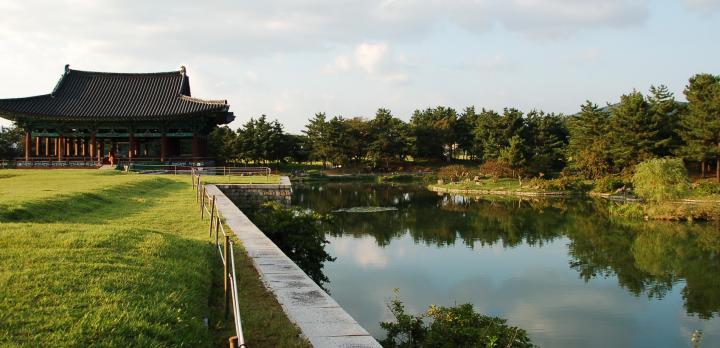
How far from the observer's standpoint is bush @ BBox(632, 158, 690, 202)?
2919cm

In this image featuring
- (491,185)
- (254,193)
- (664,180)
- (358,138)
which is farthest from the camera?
(358,138)

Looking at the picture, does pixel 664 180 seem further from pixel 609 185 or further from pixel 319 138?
pixel 319 138

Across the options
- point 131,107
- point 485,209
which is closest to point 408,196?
point 485,209

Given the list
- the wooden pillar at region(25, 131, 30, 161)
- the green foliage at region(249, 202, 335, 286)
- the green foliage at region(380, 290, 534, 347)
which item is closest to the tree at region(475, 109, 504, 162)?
the wooden pillar at region(25, 131, 30, 161)

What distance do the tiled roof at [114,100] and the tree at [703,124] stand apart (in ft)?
120

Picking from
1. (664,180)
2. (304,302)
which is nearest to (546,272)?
(304,302)

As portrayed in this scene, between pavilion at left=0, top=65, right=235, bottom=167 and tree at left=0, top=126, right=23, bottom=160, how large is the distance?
1608 cm

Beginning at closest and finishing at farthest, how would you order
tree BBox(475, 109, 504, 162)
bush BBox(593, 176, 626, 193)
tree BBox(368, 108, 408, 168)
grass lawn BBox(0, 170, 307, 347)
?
1. grass lawn BBox(0, 170, 307, 347)
2. bush BBox(593, 176, 626, 193)
3. tree BBox(475, 109, 504, 162)
4. tree BBox(368, 108, 408, 168)

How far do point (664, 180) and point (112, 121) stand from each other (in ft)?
122

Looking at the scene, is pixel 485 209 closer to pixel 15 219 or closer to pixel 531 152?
pixel 531 152

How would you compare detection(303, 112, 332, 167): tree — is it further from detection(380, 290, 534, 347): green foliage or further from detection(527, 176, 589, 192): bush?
detection(380, 290, 534, 347): green foliage

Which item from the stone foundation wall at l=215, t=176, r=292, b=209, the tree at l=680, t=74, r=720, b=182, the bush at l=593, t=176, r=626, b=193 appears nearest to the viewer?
the stone foundation wall at l=215, t=176, r=292, b=209

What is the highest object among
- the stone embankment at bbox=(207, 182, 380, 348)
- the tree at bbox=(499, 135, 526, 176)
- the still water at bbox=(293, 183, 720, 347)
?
the tree at bbox=(499, 135, 526, 176)

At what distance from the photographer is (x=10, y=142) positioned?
58.0m
